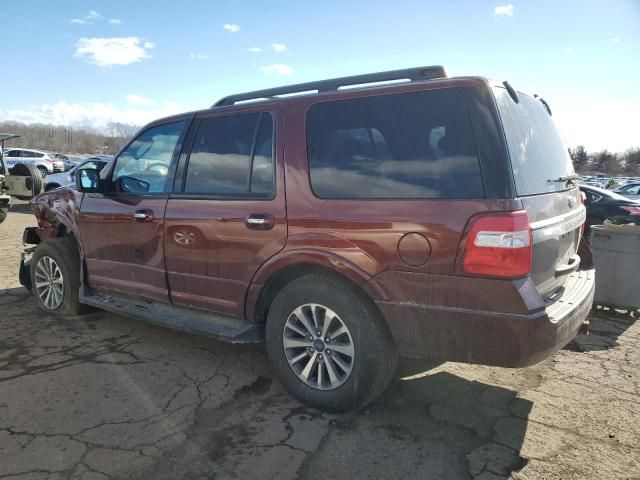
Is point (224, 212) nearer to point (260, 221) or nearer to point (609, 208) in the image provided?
point (260, 221)

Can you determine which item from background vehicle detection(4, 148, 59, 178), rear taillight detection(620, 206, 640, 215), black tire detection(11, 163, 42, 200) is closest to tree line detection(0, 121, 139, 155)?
background vehicle detection(4, 148, 59, 178)

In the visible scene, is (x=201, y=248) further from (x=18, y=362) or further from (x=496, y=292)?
(x=496, y=292)

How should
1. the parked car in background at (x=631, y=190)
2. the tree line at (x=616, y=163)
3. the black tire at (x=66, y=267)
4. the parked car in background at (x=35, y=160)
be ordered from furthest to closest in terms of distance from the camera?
1. the tree line at (x=616, y=163)
2. the parked car in background at (x=35, y=160)
3. the parked car in background at (x=631, y=190)
4. the black tire at (x=66, y=267)

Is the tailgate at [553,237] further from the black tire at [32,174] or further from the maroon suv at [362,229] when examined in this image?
the black tire at [32,174]

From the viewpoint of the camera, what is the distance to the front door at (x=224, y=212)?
317 cm

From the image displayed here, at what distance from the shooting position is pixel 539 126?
120 inches

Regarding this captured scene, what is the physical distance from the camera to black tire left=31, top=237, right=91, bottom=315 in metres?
4.62

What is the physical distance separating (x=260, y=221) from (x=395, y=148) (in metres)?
1.00

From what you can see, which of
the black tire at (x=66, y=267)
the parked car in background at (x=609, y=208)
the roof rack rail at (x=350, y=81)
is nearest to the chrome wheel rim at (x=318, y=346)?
the roof rack rail at (x=350, y=81)

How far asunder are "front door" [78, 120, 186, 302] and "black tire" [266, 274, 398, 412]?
49.5 inches

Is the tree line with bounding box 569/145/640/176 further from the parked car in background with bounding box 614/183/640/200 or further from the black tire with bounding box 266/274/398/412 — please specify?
the black tire with bounding box 266/274/398/412

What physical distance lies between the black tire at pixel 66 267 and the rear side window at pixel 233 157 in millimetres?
1819

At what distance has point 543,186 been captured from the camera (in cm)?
277

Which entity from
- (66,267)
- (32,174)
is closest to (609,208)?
(66,267)
